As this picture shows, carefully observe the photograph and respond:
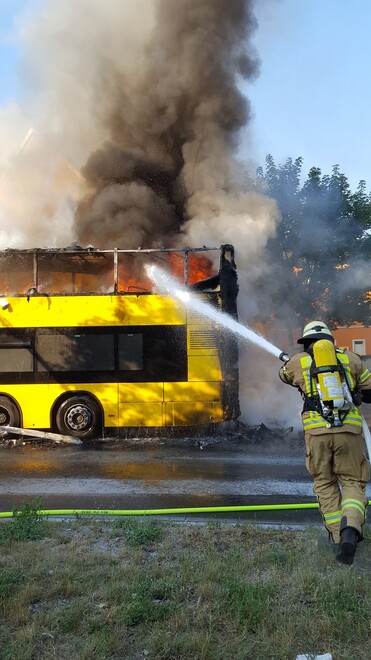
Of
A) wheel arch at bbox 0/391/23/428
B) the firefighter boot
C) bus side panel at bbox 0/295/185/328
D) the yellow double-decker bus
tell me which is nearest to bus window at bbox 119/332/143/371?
the yellow double-decker bus

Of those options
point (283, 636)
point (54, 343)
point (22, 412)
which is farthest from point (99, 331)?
point (283, 636)

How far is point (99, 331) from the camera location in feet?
32.1

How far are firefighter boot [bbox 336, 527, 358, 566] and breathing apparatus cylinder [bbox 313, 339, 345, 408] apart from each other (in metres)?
0.81

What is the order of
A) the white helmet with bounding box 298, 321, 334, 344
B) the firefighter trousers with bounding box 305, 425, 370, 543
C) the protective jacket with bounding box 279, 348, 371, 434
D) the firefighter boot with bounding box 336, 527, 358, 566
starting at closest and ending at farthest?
the firefighter boot with bounding box 336, 527, 358, 566 → the firefighter trousers with bounding box 305, 425, 370, 543 → the protective jacket with bounding box 279, 348, 371, 434 → the white helmet with bounding box 298, 321, 334, 344

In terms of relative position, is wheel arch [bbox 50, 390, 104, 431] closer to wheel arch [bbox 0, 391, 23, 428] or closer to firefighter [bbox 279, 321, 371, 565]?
wheel arch [bbox 0, 391, 23, 428]

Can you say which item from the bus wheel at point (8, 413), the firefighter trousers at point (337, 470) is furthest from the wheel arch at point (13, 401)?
the firefighter trousers at point (337, 470)

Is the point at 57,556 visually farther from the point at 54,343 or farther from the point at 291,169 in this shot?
the point at 291,169

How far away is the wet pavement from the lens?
17.3 ft

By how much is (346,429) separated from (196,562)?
4.39 feet

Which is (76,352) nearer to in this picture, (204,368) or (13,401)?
(13,401)

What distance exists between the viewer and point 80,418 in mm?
9586

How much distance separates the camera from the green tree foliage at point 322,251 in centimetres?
1448

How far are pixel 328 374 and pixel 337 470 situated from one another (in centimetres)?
66

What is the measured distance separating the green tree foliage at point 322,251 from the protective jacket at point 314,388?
35.1ft
